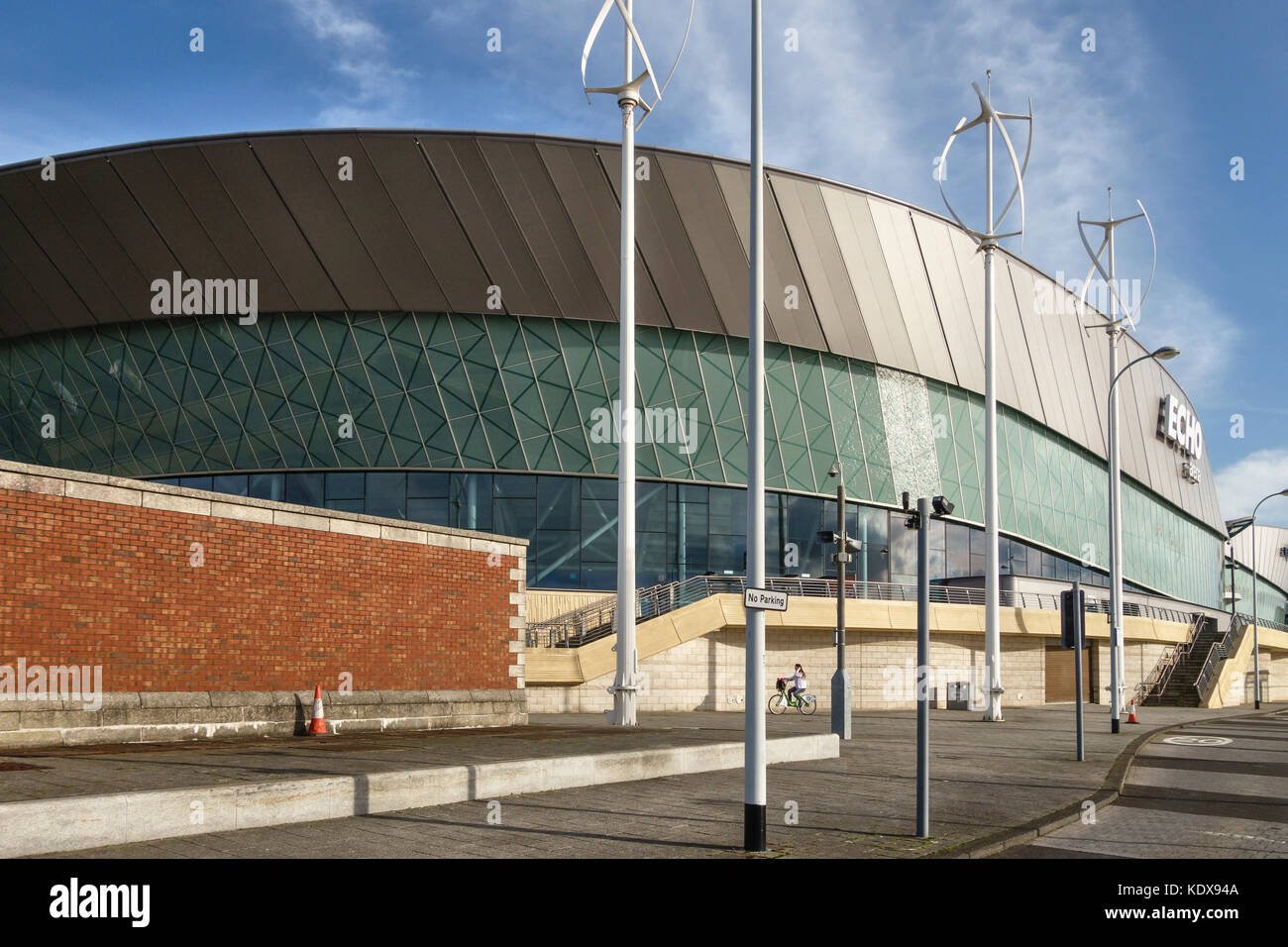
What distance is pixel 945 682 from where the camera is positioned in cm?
4047

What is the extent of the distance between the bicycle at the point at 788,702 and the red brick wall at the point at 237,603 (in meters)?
13.8

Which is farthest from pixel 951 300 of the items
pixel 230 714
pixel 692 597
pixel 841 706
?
pixel 230 714

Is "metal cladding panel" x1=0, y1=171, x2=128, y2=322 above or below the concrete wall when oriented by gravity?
above

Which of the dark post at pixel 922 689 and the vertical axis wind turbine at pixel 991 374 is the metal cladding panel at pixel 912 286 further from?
the dark post at pixel 922 689

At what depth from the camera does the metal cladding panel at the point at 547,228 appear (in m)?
36.5

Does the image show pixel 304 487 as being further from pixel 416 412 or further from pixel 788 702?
pixel 788 702

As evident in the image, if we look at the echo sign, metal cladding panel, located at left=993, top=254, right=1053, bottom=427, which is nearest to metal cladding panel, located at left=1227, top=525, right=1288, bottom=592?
the echo sign

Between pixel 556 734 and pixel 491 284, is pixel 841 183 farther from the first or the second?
pixel 556 734

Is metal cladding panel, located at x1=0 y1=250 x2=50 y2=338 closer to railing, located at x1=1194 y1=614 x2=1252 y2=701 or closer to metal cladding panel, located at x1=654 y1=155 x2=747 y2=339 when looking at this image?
metal cladding panel, located at x1=654 y1=155 x2=747 y2=339

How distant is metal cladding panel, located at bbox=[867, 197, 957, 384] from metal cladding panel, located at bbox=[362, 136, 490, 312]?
15.3m

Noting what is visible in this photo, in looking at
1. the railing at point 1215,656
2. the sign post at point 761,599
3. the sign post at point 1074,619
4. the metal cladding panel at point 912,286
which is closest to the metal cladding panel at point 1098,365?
the railing at point 1215,656

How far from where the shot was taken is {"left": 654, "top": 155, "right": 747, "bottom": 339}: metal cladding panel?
38.0 meters
